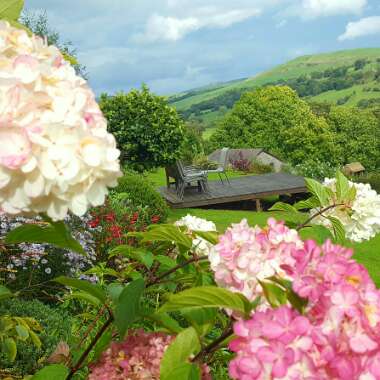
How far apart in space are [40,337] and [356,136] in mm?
29564

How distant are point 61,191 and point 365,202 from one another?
1539mm

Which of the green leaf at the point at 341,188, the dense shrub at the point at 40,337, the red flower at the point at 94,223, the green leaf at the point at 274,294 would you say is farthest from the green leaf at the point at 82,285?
the red flower at the point at 94,223

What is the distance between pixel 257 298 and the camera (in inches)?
33.8

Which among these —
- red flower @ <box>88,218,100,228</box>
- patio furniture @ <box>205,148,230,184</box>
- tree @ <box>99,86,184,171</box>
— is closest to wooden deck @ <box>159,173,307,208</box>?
patio furniture @ <box>205,148,230,184</box>

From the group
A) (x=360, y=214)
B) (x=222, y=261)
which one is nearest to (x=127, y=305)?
(x=222, y=261)

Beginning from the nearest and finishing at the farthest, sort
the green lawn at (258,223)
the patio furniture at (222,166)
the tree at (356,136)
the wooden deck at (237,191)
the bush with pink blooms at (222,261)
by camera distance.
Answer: the bush with pink blooms at (222,261)
the green lawn at (258,223)
the wooden deck at (237,191)
the patio furniture at (222,166)
the tree at (356,136)

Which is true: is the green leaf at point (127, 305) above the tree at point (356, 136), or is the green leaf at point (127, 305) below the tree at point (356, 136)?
above

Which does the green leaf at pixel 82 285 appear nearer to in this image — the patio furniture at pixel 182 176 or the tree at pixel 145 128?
the tree at pixel 145 128

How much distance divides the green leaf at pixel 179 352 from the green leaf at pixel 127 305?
0.55 ft

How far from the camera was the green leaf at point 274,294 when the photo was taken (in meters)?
0.77

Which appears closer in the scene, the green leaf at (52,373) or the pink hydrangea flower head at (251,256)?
the pink hydrangea flower head at (251,256)

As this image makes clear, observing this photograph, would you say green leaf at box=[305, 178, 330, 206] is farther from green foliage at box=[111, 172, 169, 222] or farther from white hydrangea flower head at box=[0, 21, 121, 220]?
green foliage at box=[111, 172, 169, 222]

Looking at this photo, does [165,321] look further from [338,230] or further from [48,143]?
[338,230]

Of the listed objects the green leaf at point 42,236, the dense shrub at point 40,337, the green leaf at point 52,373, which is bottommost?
the dense shrub at point 40,337
